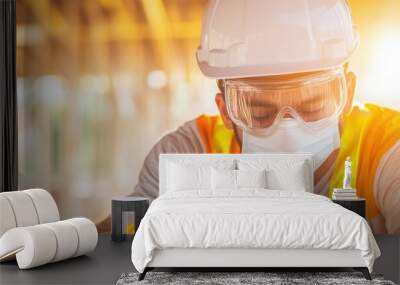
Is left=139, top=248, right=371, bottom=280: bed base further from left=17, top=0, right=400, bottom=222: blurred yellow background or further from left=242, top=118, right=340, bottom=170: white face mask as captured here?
left=17, top=0, right=400, bottom=222: blurred yellow background

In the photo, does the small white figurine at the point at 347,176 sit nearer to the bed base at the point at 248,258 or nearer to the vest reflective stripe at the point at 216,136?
the vest reflective stripe at the point at 216,136

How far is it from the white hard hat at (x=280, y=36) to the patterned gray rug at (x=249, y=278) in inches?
113

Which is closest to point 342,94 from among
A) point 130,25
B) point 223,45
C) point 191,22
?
point 223,45

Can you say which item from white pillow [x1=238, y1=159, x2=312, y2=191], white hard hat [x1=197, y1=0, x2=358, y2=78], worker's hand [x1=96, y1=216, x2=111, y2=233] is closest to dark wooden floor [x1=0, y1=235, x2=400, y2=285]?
white pillow [x1=238, y1=159, x2=312, y2=191]

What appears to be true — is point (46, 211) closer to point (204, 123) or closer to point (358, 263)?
point (204, 123)

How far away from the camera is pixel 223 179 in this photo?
20.8ft

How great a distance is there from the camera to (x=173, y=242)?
4594 millimetres

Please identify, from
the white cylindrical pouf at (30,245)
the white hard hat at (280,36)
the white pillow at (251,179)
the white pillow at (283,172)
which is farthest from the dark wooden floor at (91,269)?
the white hard hat at (280,36)

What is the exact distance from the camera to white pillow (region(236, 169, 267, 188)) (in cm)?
631

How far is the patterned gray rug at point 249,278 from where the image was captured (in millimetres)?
4539

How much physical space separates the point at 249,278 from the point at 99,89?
342 centimetres

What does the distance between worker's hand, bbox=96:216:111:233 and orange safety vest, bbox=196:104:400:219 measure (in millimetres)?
2557

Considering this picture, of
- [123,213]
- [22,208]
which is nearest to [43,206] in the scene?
[22,208]

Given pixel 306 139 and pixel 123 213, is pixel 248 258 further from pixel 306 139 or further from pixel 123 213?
pixel 306 139
